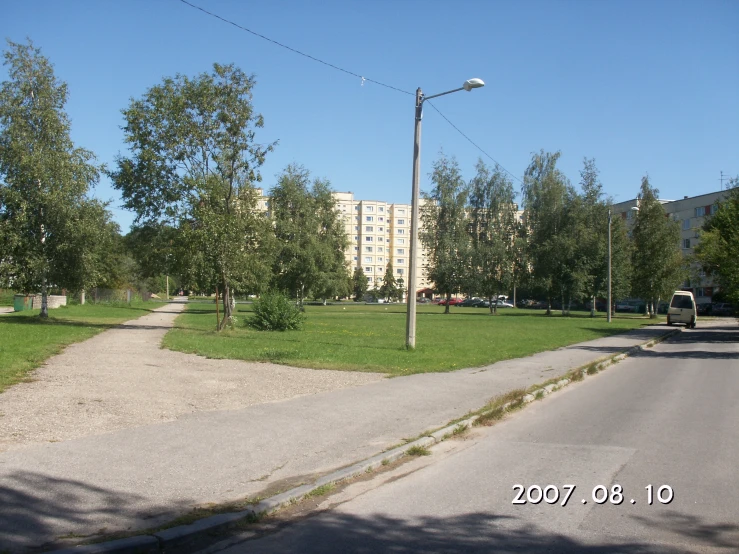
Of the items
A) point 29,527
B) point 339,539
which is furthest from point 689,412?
point 29,527

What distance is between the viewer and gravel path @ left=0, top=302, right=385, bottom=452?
7736mm

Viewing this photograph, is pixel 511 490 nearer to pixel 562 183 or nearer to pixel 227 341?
pixel 227 341

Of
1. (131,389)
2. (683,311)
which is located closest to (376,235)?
(683,311)

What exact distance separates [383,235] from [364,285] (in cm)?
2342

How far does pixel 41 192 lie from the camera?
30.1m

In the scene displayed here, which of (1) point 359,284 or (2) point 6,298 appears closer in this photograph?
(2) point 6,298

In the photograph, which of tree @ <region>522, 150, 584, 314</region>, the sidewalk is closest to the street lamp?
the sidewalk

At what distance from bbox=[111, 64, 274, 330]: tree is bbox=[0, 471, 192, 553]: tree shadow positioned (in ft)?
73.1

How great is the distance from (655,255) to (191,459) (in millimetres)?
61186

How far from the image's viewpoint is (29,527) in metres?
4.45

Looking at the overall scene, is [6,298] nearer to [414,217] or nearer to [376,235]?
[414,217]

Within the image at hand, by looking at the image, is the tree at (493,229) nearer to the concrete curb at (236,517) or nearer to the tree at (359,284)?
the concrete curb at (236,517)

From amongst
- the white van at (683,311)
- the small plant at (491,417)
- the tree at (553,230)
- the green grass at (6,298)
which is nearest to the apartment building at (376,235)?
the tree at (553,230)

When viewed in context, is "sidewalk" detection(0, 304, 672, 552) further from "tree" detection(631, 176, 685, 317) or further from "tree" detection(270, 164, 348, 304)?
"tree" detection(631, 176, 685, 317)
